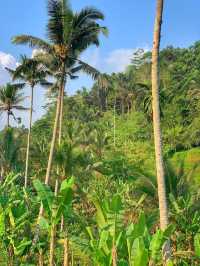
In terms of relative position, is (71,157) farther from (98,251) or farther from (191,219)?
(98,251)

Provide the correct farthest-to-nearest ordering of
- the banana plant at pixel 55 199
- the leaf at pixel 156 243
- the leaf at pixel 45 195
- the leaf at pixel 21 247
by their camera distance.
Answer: the leaf at pixel 21 247
the leaf at pixel 45 195
the banana plant at pixel 55 199
the leaf at pixel 156 243

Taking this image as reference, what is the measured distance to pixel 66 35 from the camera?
2266 cm

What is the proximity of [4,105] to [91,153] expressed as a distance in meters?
8.23

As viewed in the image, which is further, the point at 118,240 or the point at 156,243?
the point at 118,240

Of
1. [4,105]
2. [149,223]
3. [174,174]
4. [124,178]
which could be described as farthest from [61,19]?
[4,105]

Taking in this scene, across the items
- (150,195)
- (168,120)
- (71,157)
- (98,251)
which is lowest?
(98,251)

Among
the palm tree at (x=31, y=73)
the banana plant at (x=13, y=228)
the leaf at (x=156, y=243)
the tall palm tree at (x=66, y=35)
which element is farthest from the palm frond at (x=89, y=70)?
the leaf at (x=156, y=243)

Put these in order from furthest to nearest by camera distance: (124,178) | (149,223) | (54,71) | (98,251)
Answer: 1. (124,178)
2. (54,71)
3. (149,223)
4. (98,251)

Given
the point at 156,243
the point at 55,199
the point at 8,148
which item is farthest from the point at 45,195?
the point at 8,148

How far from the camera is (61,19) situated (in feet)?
74.1

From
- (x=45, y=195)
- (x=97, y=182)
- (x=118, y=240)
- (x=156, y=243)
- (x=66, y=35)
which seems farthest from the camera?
(x=97, y=182)

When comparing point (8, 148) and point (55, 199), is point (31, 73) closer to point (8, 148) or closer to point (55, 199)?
point (8, 148)

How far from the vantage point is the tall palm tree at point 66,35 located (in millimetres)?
22609

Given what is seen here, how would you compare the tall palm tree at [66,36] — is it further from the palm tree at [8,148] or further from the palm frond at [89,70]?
the palm tree at [8,148]
